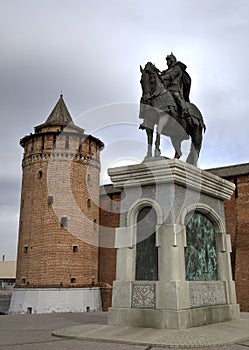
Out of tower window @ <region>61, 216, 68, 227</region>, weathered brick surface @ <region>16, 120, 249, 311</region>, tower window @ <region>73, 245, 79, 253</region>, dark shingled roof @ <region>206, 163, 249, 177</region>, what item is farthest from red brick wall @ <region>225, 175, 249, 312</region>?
tower window @ <region>61, 216, 68, 227</region>

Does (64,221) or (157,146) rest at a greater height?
(64,221)

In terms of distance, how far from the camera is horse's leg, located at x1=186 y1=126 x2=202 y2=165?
30.2 feet

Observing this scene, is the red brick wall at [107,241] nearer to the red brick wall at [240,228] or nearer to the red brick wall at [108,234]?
the red brick wall at [108,234]

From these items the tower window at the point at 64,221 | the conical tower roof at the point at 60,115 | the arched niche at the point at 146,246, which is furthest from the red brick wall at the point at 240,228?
the arched niche at the point at 146,246

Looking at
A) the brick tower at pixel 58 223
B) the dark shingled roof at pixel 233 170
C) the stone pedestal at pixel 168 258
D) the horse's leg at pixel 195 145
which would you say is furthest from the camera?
the brick tower at pixel 58 223

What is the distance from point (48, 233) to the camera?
25766mm

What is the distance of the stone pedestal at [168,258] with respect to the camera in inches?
278

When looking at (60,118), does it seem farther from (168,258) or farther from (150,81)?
(168,258)

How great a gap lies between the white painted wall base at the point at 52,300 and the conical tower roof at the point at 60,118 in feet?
37.1

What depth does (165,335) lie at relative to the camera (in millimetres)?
6215

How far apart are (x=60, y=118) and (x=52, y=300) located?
13104 millimetres

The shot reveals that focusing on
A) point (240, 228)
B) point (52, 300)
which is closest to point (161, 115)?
point (240, 228)

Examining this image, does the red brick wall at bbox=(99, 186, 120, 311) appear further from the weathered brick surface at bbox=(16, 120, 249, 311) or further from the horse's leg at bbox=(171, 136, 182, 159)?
the horse's leg at bbox=(171, 136, 182, 159)

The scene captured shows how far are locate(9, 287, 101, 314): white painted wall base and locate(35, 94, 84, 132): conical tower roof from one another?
11293 mm
